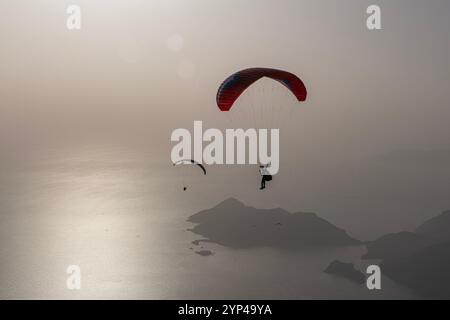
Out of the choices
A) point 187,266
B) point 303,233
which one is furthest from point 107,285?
point 303,233

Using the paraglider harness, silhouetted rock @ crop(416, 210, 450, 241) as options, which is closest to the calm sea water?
silhouetted rock @ crop(416, 210, 450, 241)

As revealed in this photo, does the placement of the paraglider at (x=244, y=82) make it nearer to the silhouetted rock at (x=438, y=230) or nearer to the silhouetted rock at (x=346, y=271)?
the silhouetted rock at (x=346, y=271)

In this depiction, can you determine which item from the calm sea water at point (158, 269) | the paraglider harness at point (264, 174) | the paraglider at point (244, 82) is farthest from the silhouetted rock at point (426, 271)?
the paraglider at point (244, 82)

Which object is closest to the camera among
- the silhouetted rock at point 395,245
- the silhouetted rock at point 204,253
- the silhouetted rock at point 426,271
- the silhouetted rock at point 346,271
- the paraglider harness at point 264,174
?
the paraglider harness at point 264,174

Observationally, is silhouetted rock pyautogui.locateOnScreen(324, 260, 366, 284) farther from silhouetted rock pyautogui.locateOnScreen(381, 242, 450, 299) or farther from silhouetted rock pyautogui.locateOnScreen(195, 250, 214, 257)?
silhouetted rock pyautogui.locateOnScreen(195, 250, 214, 257)

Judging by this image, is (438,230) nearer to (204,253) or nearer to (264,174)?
(204,253)

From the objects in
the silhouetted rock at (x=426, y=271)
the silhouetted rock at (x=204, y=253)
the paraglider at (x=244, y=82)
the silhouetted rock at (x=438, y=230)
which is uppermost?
the silhouetted rock at (x=438, y=230)
